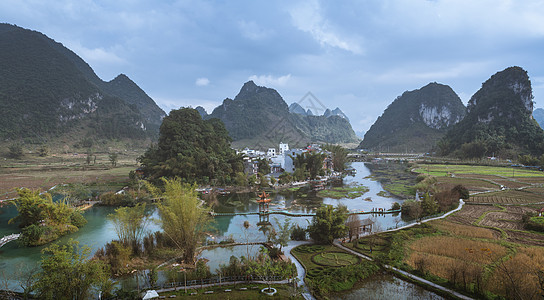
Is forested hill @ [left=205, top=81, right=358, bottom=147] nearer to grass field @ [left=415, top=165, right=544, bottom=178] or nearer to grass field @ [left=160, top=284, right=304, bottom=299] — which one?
grass field @ [left=415, top=165, right=544, bottom=178]

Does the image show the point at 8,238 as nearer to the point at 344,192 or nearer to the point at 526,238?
the point at 344,192

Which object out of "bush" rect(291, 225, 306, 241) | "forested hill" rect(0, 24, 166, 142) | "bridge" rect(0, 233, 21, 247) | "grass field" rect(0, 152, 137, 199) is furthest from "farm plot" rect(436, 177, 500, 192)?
"forested hill" rect(0, 24, 166, 142)

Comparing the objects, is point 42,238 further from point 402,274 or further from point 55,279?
point 402,274

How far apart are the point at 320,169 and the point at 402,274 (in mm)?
36004

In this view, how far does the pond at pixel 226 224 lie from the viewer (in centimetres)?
1564

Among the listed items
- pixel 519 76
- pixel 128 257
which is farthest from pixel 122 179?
pixel 519 76

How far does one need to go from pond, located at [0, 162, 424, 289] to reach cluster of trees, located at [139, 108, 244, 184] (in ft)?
22.7

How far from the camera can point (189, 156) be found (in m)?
40.5

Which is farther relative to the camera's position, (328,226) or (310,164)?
(310,164)

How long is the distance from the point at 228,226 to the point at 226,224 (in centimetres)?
66

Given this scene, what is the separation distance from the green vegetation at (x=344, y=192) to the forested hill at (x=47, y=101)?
253ft

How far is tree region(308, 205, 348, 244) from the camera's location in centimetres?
1716

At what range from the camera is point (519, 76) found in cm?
8756

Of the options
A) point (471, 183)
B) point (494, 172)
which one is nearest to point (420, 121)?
point (494, 172)
